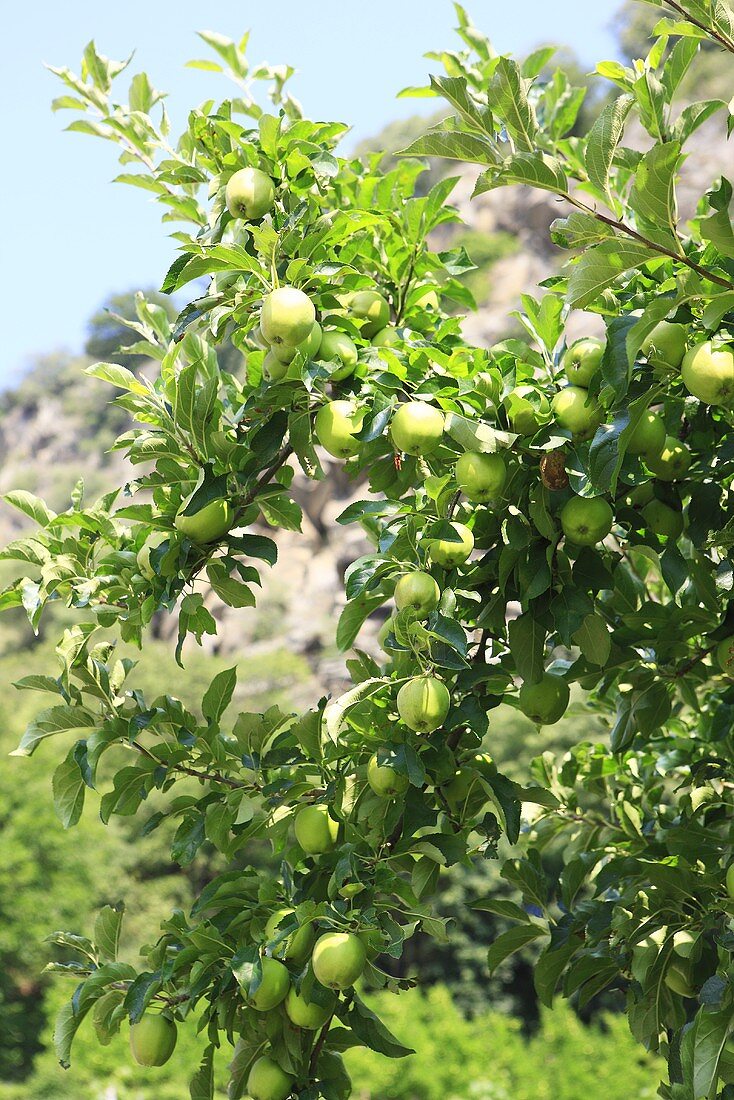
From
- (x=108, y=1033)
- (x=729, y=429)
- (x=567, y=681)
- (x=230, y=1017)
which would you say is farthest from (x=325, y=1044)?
(x=729, y=429)

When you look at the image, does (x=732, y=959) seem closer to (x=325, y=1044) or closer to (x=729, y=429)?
(x=325, y=1044)

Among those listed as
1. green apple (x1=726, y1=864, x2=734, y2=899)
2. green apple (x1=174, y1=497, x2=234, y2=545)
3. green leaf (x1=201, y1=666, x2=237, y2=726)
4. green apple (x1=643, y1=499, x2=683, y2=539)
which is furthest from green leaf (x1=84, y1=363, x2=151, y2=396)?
green apple (x1=726, y1=864, x2=734, y2=899)

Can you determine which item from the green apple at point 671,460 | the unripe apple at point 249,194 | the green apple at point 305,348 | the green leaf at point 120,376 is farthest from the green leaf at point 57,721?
the green apple at point 671,460

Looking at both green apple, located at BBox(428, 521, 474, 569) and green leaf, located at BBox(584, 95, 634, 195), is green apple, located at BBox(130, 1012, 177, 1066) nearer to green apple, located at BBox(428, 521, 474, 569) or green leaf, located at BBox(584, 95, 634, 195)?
green apple, located at BBox(428, 521, 474, 569)

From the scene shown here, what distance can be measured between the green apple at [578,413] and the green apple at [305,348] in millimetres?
257

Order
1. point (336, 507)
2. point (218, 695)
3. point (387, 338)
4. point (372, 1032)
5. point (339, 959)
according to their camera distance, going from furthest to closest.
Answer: point (336, 507) < point (218, 695) < point (387, 338) < point (372, 1032) < point (339, 959)

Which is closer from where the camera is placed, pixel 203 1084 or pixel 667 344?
pixel 667 344

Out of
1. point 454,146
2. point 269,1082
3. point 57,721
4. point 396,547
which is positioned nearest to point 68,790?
point 57,721

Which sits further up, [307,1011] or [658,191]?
[658,191]

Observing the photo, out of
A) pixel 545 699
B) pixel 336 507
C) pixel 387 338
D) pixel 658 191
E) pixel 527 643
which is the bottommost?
pixel 336 507

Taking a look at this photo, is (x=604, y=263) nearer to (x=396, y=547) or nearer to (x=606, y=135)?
(x=606, y=135)

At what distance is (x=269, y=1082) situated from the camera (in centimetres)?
115

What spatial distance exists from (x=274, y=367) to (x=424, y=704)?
15.5 inches

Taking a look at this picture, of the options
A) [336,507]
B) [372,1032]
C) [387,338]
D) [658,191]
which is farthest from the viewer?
[336,507]
